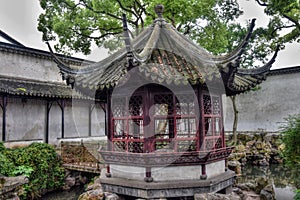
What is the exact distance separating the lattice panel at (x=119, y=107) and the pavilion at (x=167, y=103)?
23mm

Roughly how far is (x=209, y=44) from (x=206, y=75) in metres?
7.98

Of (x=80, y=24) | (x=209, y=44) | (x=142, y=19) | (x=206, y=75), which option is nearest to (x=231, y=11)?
(x=209, y=44)

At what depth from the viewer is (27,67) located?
15.7 meters

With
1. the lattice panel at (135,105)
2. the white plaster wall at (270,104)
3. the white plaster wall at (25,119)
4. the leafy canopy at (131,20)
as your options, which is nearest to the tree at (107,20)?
the leafy canopy at (131,20)

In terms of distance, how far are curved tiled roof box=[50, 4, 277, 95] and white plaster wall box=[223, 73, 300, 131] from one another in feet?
49.8

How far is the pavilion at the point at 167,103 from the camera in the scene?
17.6 ft

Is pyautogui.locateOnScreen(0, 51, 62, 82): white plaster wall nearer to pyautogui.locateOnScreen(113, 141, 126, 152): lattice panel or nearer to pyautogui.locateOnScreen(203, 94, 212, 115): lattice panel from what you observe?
pyautogui.locateOnScreen(113, 141, 126, 152): lattice panel

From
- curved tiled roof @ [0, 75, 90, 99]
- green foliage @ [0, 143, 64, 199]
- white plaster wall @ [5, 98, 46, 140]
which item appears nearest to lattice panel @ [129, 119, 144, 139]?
green foliage @ [0, 143, 64, 199]

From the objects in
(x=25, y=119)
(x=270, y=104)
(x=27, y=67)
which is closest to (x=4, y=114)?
(x=25, y=119)

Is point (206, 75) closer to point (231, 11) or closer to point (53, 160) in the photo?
point (53, 160)

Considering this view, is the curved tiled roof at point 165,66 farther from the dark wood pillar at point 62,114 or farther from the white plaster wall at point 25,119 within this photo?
the dark wood pillar at point 62,114

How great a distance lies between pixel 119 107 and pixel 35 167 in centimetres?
685

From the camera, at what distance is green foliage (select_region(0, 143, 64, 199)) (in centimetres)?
1058

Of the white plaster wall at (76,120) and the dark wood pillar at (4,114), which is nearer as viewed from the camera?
the dark wood pillar at (4,114)
